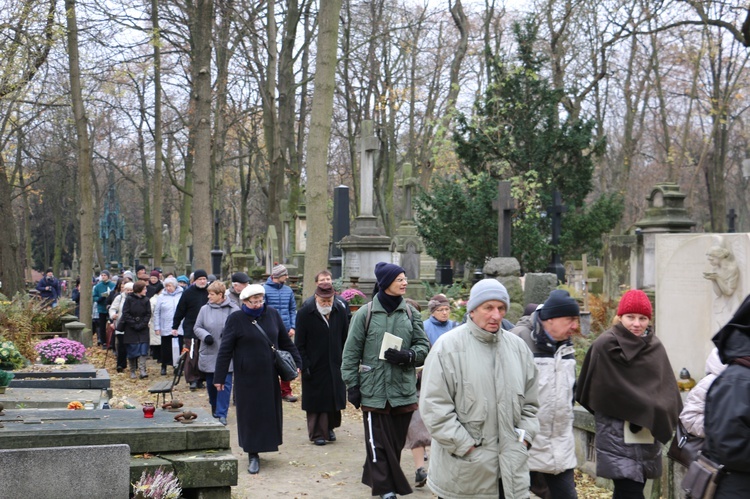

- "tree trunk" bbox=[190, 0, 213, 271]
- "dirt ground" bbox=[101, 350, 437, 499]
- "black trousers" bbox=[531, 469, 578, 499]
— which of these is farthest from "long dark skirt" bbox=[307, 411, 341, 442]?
"tree trunk" bbox=[190, 0, 213, 271]

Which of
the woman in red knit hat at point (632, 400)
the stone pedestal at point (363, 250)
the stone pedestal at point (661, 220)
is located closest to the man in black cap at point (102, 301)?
the stone pedestal at point (363, 250)

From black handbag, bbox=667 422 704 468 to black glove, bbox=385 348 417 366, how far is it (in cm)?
267

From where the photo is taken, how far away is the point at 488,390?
15.9 feet

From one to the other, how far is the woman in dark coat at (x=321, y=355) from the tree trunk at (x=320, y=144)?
4.23m

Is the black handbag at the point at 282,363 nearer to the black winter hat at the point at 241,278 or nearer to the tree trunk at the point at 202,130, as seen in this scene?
the black winter hat at the point at 241,278

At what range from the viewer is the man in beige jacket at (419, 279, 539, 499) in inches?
188

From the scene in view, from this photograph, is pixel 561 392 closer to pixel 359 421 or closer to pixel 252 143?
pixel 359 421

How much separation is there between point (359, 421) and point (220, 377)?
10.5 ft

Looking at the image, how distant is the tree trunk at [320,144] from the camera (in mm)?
13891

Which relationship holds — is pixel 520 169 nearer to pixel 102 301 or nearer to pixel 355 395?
pixel 102 301

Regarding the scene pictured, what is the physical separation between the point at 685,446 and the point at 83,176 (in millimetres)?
16628

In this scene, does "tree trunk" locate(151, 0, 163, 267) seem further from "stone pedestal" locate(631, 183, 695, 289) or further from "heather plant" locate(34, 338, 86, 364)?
"stone pedestal" locate(631, 183, 695, 289)

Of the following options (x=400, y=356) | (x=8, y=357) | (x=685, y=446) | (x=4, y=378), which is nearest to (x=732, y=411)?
(x=685, y=446)

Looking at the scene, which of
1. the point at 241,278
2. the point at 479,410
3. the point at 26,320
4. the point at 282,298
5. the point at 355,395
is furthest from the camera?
the point at 26,320
